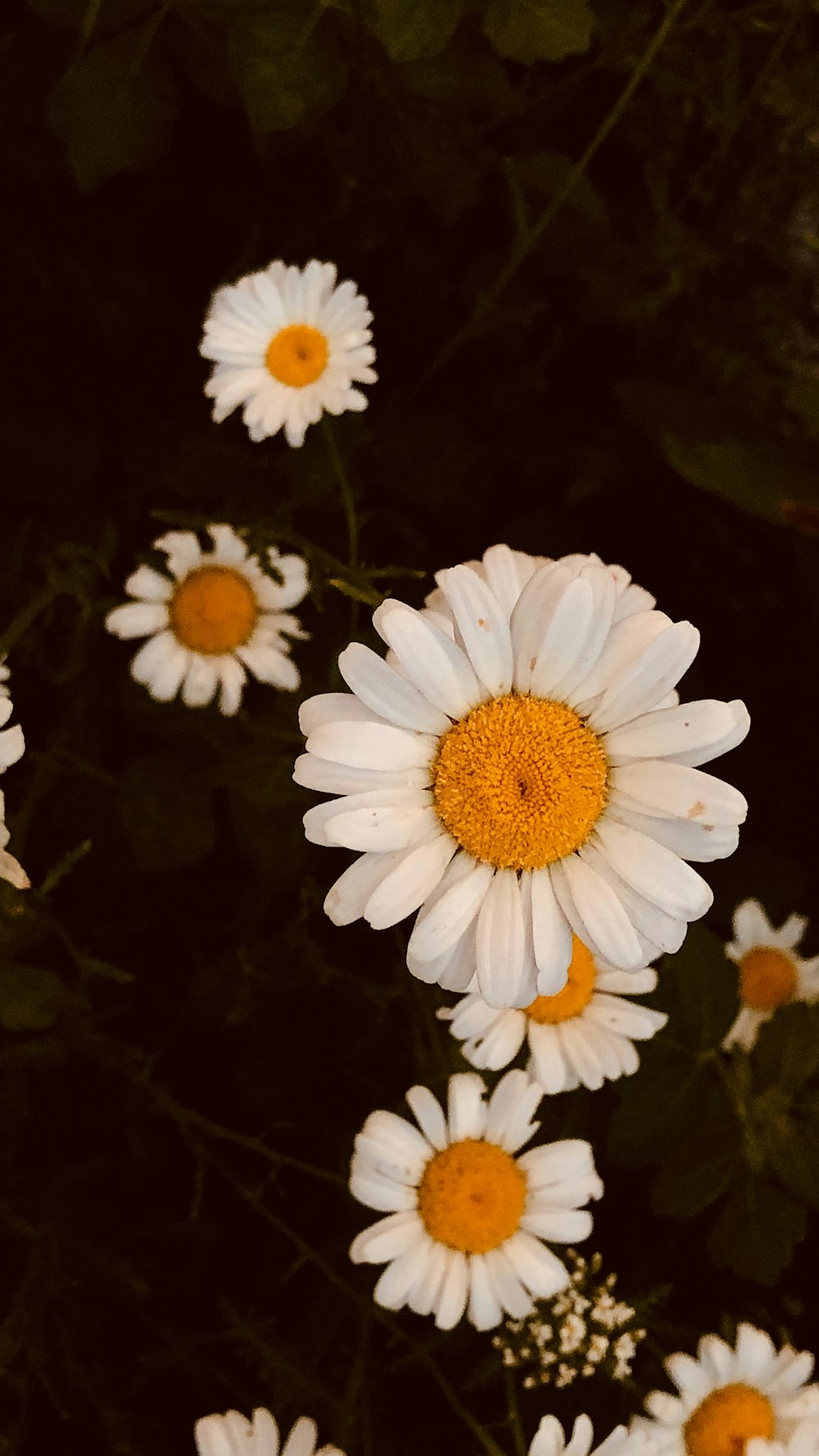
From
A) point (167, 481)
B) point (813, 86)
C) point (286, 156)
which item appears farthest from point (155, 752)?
point (813, 86)

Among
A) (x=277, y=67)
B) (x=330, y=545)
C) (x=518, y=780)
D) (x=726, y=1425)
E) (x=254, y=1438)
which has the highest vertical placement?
(x=277, y=67)

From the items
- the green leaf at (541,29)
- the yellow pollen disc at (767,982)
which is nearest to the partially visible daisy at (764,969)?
the yellow pollen disc at (767,982)

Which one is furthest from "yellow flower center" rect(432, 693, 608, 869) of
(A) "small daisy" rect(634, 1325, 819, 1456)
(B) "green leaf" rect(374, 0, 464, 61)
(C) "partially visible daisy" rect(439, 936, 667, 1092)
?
(A) "small daisy" rect(634, 1325, 819, 1456)

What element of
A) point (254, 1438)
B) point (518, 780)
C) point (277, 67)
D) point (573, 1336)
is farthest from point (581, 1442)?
point (277, 67)

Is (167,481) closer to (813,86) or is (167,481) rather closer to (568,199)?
(568,199)

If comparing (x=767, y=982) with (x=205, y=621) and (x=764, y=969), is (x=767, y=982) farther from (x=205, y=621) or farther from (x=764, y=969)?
(x=205, y=621)

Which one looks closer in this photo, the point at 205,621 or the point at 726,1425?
the point at 726,1425
